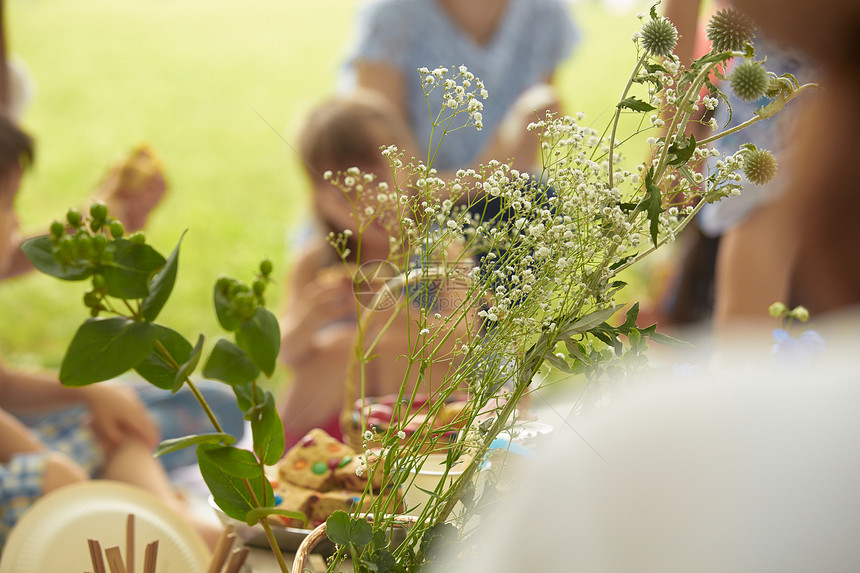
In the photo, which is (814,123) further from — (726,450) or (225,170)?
(225,170)

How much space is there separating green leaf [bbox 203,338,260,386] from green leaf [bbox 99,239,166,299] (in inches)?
1.7

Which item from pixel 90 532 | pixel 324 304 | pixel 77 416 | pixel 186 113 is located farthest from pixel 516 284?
pixel 186 113

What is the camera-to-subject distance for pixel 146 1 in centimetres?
535

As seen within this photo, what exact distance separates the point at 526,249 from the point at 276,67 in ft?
16.5

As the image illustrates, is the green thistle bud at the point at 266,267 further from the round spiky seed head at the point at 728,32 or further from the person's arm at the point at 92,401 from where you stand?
the person's arm at the point at 92,401

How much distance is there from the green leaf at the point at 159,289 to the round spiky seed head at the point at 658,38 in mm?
248

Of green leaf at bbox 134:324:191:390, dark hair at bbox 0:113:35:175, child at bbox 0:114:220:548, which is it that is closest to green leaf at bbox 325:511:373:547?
green leaf at bbox 134:324:191:390

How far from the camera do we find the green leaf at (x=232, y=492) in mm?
375

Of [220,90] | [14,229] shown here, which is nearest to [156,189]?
[14,229]

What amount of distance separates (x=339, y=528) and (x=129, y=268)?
17 centimetres

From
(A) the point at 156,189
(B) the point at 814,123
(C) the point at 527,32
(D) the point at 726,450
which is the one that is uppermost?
(C) the point at 527,32

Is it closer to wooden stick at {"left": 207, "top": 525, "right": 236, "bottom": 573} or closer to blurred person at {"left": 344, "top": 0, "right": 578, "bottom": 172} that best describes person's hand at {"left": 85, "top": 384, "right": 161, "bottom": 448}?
blurred person at {"left": 344, "top": 0, "right": 578, "bottom": 172}

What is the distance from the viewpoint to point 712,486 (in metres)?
0.17

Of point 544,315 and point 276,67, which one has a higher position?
point 276,67
